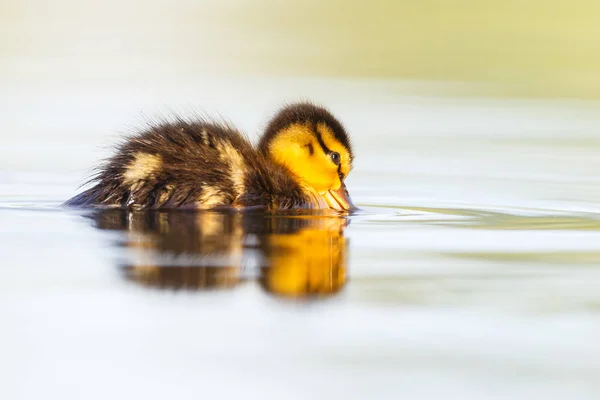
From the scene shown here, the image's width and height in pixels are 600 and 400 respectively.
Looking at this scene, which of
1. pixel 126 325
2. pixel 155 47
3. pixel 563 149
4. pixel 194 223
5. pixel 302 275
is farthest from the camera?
pixel 155 47

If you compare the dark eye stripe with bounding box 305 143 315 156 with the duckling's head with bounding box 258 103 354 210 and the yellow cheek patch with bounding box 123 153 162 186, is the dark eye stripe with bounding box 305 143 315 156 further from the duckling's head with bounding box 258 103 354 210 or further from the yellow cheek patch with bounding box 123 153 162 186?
the yellow cheek patch with bounding box 123 153 162 186

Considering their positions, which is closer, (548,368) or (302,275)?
(548,368)

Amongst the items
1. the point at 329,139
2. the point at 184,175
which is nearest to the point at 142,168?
the point at 184,175

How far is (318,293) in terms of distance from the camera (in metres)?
4.80

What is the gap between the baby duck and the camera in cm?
689

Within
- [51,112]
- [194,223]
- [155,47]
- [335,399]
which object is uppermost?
[155,47]

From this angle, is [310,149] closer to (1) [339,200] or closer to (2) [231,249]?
(1) [339,200]

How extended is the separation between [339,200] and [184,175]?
0.98 meters

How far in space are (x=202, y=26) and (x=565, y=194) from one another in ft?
45.2

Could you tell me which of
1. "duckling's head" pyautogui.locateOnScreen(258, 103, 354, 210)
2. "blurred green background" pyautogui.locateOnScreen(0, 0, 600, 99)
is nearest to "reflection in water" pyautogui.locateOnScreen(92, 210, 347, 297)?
"duckling's head" pyautogui.locateOnScreen(258, 103, 354, 210)

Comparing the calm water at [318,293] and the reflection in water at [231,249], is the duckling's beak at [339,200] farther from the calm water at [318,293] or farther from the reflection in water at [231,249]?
the reflection in water at [231,249]

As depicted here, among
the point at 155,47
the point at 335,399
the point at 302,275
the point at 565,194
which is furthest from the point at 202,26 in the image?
the point at 335,399

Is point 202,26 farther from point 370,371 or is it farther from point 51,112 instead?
point 370,371

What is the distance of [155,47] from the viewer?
704 inches
